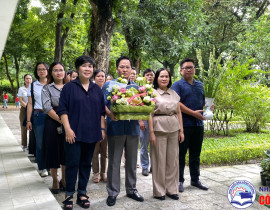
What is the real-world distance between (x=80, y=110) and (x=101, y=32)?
15.7 ft

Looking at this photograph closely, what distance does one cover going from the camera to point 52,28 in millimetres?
12016

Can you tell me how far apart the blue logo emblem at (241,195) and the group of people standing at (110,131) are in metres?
0.55

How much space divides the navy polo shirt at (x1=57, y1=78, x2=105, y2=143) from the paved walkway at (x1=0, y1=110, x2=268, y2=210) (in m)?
1.03

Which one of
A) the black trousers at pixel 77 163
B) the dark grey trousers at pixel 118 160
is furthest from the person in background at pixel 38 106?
the dark grey trousers at pixel 118 160

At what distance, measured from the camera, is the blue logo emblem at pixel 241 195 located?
4195 mm

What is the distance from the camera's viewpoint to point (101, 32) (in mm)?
8070

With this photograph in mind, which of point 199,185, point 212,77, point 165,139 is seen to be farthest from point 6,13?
point 212,77

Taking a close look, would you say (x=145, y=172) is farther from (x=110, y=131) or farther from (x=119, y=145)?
(x=110, y=131)

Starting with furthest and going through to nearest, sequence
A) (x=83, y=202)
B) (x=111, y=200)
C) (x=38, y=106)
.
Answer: (x=38, y=106), (x=111, y=200), (x=83, y=202)

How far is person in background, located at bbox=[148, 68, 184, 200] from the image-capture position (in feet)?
14.4

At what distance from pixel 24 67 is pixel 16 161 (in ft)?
112

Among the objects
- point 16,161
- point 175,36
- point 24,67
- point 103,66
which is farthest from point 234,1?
point 24,67

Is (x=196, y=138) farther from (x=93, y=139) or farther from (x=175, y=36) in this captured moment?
(x=175, y=36)

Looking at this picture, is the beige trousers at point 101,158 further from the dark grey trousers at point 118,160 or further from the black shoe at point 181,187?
the black shoe at point 181,187
